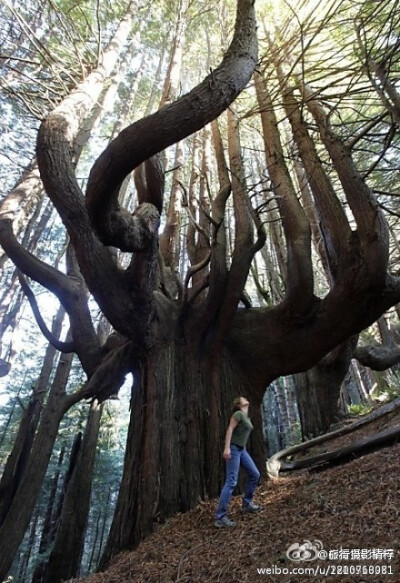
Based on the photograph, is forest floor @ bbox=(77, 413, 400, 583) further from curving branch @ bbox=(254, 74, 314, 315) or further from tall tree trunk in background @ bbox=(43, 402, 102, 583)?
tall tree trunk in background @ bbox=(43, 402, 102, 583)

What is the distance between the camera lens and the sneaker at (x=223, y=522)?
9.97 feet

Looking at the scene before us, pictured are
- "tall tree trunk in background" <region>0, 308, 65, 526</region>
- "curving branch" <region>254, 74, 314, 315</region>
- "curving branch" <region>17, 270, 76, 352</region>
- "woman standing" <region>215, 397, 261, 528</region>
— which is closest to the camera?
"woman standing" <region>215, 397, 261, 528</region>

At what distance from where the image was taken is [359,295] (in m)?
3.99

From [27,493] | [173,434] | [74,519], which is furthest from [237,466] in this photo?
[74,519]

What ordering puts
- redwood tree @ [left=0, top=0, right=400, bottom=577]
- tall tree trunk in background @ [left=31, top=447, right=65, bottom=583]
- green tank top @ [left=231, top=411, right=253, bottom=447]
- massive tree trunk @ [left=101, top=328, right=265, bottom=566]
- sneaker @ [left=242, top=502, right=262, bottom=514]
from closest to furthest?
redwood tree @ [left=0, top=0, right=400, bottom=577] < sneaker @ [left=242, top=502, right=262, bottom=514] < green tank top @ [left=231, top=411, right=253, bottom=447] < massive tree trunk @ [left=101, top=328, right=265, bottom=566] < tall tree trunk in background @ [left=31, top=447, right=65, bottom=583]

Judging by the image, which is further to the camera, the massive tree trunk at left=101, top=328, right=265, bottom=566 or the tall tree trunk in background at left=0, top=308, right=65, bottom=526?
the tall tree trunk in background at left=0, top=308, right=65, bottom=526

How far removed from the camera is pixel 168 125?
254 cm

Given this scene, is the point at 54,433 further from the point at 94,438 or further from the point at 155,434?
the point at 155,434

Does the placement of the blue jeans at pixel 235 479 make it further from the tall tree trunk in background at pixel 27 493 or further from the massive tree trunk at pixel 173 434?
the tall tree trunk in background at pixel 27 493

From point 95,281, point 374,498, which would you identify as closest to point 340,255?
point 374,498

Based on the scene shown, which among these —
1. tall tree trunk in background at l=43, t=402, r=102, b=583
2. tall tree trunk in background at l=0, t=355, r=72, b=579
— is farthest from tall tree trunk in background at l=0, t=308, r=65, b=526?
tall tree trunk in background at l=43, t=402, r=102, b=583

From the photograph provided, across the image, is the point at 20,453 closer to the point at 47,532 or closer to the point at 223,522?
the point at 223,522

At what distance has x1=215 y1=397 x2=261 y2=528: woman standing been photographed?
313cm

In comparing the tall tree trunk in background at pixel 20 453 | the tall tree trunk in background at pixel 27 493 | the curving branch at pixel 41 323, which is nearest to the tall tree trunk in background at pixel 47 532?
the tall tree trunk in background at pixel 20 453
